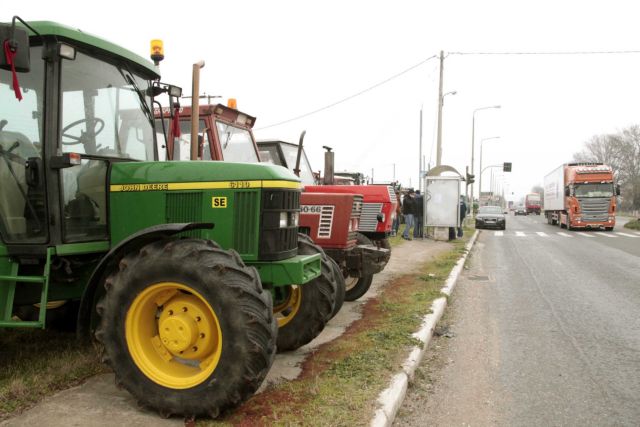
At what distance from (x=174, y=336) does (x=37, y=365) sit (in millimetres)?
1665

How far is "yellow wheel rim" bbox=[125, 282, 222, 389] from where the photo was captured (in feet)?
11.3

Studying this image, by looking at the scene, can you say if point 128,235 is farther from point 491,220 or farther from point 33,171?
point 491,220

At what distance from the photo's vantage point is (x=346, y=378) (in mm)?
4207

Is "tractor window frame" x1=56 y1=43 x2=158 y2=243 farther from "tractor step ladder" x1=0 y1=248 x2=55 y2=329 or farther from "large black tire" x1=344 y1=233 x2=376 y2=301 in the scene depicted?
"large black tire" x1=344 y1=233 x2=376 y2=301

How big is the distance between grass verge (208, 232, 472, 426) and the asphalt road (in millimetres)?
327

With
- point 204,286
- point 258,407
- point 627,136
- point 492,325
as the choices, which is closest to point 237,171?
point 204,286

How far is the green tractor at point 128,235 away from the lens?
10.9ft

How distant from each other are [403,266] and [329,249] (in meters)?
5.34

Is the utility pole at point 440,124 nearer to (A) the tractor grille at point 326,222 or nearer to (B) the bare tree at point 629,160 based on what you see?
(A) the tractor grille at point 326,222

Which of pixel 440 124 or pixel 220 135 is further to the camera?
pixel 440 124

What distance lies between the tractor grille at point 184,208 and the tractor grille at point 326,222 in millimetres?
3127

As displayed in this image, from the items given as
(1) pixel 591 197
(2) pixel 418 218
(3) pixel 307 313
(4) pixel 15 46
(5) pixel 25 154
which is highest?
(4) pixel 15 46

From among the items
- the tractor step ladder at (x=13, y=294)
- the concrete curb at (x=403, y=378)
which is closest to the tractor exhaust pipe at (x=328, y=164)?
the concrete curb at (x=403, y=378)

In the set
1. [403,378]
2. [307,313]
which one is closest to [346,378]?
[403,378]
